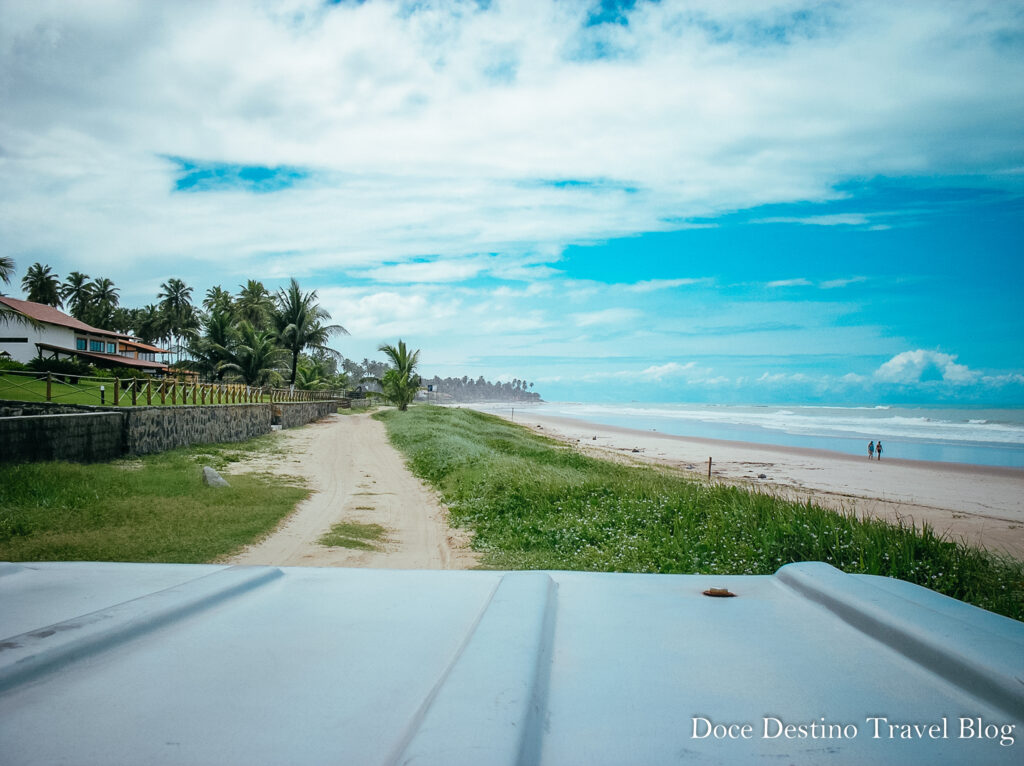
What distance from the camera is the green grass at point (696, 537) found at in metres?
5.37

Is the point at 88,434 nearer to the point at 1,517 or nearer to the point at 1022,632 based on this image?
the point at 1,517

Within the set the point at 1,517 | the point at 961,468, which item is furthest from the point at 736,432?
the point at 1,517

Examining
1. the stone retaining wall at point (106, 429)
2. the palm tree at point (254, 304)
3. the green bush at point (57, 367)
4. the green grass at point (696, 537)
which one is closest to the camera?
the green grass at point (696, 537)

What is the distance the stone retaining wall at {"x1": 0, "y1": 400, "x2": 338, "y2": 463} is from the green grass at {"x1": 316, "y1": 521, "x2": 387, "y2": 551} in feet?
22.2

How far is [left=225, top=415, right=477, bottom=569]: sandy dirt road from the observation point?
23.7 ft

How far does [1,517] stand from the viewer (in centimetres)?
744

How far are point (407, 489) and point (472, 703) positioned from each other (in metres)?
12.5

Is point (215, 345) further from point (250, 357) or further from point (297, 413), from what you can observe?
point (297, 413)

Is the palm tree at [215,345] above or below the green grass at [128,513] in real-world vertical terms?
above

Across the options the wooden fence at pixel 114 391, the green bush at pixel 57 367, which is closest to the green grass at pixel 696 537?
the wooden fence at pixel 114 391

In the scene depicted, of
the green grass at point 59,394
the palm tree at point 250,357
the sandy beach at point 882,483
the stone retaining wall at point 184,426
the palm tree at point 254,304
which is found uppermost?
the palm tree at point 254,304

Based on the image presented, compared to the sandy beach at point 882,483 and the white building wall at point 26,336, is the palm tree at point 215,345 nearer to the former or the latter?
the white building wall at point 26,336

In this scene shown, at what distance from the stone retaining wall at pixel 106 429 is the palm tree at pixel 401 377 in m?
20.3

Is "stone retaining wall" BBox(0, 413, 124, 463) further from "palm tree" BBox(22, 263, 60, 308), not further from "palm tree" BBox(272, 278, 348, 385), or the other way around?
"palm tree" BBox(22, 263, 60, 308)
